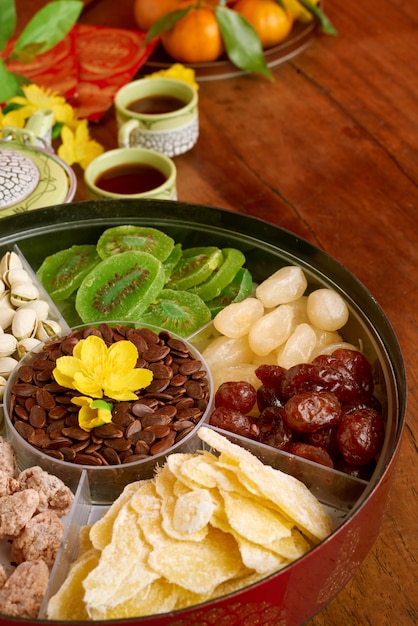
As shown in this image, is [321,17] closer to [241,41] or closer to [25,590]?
[241,41]

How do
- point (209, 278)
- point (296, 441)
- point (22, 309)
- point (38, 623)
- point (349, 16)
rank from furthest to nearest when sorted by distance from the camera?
1. point (349, 16)
2. point (209, 278)
3. point (22, 309)
4. point (296, 441)
5. point (38, 623)

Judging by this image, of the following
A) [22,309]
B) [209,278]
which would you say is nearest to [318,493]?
[209,278]

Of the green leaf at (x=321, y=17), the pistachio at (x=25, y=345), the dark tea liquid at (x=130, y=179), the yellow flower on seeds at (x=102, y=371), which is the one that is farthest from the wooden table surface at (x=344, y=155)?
the pistachio at (x=25, y=345)

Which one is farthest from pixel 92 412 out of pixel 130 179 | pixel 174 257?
pixel 130 179

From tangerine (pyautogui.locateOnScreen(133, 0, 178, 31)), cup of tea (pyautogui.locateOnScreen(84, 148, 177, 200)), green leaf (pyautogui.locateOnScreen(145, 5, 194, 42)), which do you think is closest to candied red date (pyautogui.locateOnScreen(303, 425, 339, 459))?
cup of tea (pyautogui.locateOnScreen(84, 148, 177, 200))

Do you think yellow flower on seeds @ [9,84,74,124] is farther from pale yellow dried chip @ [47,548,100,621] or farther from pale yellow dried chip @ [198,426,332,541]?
pale yellow dried chip @ [47,548,100,621]

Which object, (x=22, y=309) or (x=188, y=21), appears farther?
(x=188, y=21)

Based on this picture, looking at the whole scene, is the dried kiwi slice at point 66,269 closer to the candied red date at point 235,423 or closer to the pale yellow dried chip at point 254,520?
the candied red date at point 235,423

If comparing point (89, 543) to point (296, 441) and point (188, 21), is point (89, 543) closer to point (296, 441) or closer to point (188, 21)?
point (296, 441)
